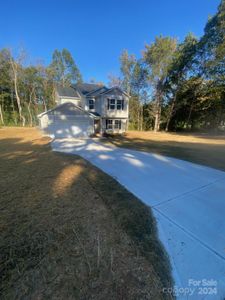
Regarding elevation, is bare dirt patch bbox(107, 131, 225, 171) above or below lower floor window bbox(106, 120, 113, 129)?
below

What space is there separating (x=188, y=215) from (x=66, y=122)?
1465cm

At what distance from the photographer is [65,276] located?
1998mm

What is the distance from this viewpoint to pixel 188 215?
A: 3.26 meters

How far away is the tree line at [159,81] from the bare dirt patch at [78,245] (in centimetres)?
2257

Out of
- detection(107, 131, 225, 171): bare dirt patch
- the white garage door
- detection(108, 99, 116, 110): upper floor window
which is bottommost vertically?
detection(107, 131, 225, 171): bare dirt patch

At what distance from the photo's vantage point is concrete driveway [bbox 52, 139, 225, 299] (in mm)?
2018

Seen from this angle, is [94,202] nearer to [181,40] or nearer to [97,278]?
[97,278]

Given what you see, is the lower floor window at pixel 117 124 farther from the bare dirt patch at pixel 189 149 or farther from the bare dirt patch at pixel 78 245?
the bare dirt patch at pixel 78 245

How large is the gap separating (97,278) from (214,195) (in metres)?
3.56

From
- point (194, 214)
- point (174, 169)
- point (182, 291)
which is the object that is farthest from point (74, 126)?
point (182, 291)

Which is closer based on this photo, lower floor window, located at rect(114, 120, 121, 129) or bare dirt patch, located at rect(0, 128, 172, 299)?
bare dirt patch, located at rect(0, 128, 172, 299)

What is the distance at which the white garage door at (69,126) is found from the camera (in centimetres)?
1543

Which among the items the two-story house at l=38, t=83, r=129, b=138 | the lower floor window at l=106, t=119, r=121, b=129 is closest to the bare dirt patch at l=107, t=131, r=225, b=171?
the two-story house at l=38, t=83, r=129, b=138

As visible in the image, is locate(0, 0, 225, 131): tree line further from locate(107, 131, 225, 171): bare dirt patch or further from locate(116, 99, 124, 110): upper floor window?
locate(107, 131, 225, 171): bare dirt patch
